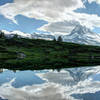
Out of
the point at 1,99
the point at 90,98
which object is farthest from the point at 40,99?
the point at 90,98

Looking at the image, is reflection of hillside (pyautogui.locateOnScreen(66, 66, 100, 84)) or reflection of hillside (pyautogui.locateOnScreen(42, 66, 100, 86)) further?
reflection of hillside (pyautogui.locateOnScreen(66, 66, 100, 84))

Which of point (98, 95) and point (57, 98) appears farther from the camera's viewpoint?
point (98, 95)

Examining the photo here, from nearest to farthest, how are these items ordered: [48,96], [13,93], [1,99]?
[1,99], [48,96], [13,93]

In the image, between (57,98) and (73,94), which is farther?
(73,94)

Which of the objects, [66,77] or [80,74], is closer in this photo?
[66,77]

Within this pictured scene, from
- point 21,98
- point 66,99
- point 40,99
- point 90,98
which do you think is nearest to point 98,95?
point 90,98

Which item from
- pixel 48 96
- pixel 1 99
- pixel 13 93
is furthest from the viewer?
pixel 13 93

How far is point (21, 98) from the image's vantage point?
86.7ft

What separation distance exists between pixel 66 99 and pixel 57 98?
44.1 inches

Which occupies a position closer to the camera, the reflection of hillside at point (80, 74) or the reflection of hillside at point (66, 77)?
the reflection of hillside at point (66, 77)

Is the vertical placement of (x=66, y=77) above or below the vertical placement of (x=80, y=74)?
above

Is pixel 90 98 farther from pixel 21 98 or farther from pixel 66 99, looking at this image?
pixel 21 98

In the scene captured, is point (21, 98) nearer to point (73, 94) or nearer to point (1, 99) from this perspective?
point (1, 99)

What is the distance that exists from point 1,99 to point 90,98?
11.0 metres
